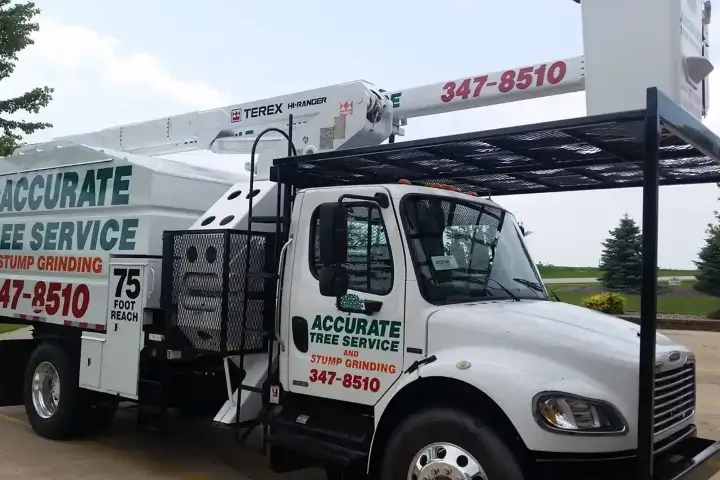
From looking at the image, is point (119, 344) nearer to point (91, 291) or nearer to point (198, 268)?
point (91, 291)

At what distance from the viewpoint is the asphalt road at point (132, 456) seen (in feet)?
19.8

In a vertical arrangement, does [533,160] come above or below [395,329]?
above

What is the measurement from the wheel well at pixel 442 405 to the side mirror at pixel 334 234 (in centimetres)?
90

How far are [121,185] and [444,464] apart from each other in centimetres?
417

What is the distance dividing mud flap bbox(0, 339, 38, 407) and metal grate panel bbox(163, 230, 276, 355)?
283 centimetres

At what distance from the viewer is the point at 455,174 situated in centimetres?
581

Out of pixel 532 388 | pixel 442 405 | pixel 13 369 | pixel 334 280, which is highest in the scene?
pixel 334 280

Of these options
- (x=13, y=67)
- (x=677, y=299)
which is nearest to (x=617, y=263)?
(x=677, y=299)

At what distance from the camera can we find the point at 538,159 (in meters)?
5.11

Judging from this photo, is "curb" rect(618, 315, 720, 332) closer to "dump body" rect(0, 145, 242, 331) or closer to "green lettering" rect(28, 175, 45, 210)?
"dump body" rect(0, 145, 242, 331)

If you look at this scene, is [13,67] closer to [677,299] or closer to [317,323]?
[317,323]

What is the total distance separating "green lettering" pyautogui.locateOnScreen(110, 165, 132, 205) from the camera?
21.4 ft

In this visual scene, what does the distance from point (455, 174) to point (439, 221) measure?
1087mm

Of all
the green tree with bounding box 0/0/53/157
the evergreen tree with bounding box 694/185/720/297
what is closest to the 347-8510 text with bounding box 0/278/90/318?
the green tree with bounding box 0/0/53/157
